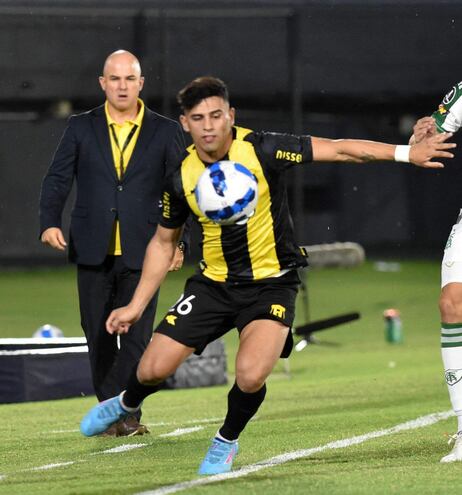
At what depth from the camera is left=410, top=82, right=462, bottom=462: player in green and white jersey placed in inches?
265

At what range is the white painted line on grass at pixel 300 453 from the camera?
5902 millimetres

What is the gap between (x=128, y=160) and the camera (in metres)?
8.23

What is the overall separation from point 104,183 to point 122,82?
598 mm

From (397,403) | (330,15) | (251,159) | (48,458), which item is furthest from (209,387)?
(330,15)

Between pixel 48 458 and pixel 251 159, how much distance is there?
1942 mm

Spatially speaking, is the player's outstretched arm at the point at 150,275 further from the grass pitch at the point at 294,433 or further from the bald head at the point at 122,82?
the bald head at the point at 122,82

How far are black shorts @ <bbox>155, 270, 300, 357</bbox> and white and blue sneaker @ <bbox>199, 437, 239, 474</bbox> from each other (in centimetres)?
49

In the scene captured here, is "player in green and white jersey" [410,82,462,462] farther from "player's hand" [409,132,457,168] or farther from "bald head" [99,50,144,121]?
"bald head" [99,50,144,121]

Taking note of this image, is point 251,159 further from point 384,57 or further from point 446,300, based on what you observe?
point 384,57

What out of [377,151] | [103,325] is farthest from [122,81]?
[377,151]

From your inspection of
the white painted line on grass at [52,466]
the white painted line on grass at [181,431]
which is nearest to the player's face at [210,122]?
the white painted line on grass at [52,466]

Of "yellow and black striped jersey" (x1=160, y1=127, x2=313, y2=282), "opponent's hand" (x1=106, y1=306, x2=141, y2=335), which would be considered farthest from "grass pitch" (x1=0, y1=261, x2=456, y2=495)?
"yellow and black striped jersey" (x1=160, y1=127, x2=313, y2=282)

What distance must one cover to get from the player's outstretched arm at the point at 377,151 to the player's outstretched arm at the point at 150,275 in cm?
81

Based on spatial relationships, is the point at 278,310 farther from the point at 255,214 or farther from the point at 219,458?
the point at 219,458
